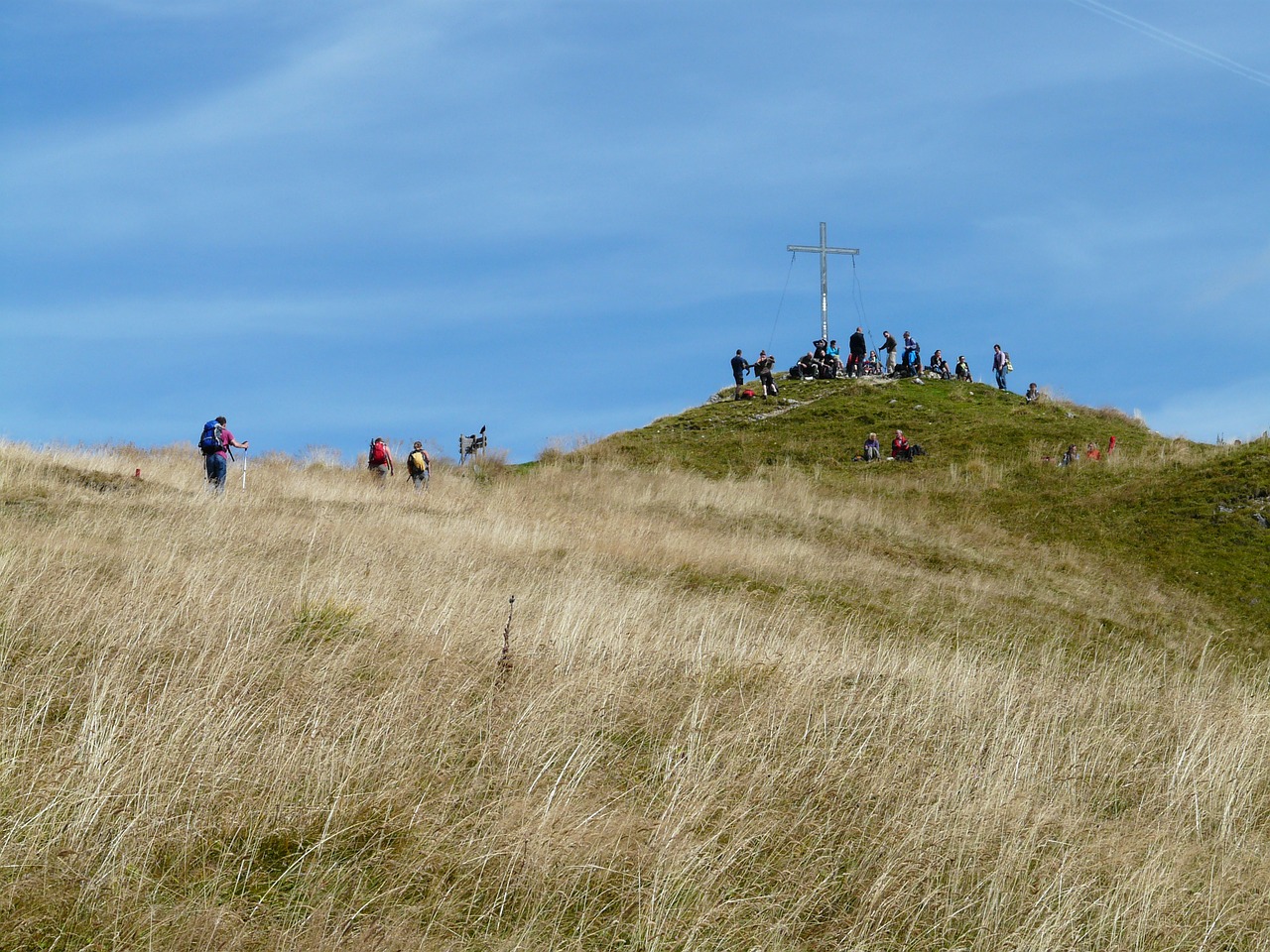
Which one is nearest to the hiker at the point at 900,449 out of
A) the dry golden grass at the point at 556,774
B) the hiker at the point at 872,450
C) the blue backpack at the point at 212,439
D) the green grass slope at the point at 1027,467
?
Answer: the hiker at the point at 872,450

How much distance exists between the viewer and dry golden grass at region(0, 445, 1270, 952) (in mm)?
4273

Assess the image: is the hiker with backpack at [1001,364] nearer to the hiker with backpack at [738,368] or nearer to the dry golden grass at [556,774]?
the hiker with backpack at [738,368]

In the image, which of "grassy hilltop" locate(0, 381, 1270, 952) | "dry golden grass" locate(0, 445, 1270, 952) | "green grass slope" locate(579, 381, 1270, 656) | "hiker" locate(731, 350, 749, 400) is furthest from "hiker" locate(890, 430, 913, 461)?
"dry golden grass" locate(0, 445, 1270, 952)

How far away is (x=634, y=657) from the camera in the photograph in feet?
25.5

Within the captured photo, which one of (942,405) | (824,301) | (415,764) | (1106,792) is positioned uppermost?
(824,301)

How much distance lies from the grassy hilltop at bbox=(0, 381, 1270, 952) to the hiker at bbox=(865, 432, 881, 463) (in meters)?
18.3

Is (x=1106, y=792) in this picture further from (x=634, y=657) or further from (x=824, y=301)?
(x=824, y=301)

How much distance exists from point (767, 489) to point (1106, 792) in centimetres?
1996

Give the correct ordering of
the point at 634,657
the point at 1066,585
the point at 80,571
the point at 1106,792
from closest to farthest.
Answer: the point at 1106,792
the point at 634,657
the point at 80,571
the point at 1066,585

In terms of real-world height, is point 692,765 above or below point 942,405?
below

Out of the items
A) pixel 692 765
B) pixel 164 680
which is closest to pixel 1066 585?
pixel 692 765

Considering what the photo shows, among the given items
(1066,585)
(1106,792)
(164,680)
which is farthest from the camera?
(1066,585)

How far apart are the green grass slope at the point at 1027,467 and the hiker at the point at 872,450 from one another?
0.65 m

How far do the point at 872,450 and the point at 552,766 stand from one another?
27.5m
